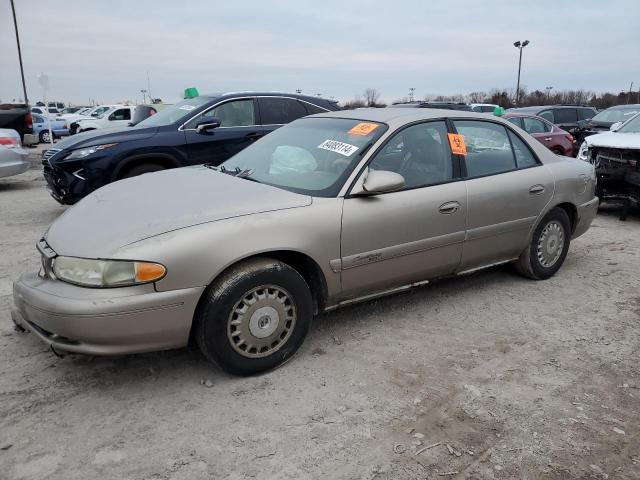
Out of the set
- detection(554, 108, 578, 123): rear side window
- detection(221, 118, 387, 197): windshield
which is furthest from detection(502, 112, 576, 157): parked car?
Answer: detection(221, 118, 387, 197): windshield

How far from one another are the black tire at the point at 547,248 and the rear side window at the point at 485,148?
2.10ft

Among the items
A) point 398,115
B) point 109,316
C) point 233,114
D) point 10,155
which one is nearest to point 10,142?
point 10,155

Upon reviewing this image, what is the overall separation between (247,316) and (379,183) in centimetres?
116

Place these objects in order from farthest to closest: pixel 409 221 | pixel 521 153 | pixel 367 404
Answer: pixel 521 153, pixel 409 221, pixel 367 404

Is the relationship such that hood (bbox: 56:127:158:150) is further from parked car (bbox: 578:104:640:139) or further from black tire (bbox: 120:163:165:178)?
parked car (bbox: 578:104:640:139)

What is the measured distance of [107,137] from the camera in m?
6.51

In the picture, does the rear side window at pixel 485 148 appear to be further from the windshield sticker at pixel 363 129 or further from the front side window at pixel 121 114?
the front side window at pixel 121 114

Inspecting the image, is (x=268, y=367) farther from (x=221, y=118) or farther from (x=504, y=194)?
(x=221, y=118)

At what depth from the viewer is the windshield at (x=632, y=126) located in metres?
7.62

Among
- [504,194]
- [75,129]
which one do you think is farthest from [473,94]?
[504,194]

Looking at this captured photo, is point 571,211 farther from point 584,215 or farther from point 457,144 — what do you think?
point 457,144

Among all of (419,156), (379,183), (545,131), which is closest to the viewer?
(379,183)

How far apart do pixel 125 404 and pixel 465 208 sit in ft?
8.61

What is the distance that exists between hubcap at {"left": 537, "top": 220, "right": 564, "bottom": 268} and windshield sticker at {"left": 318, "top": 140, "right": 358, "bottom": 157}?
2048 millimetres
